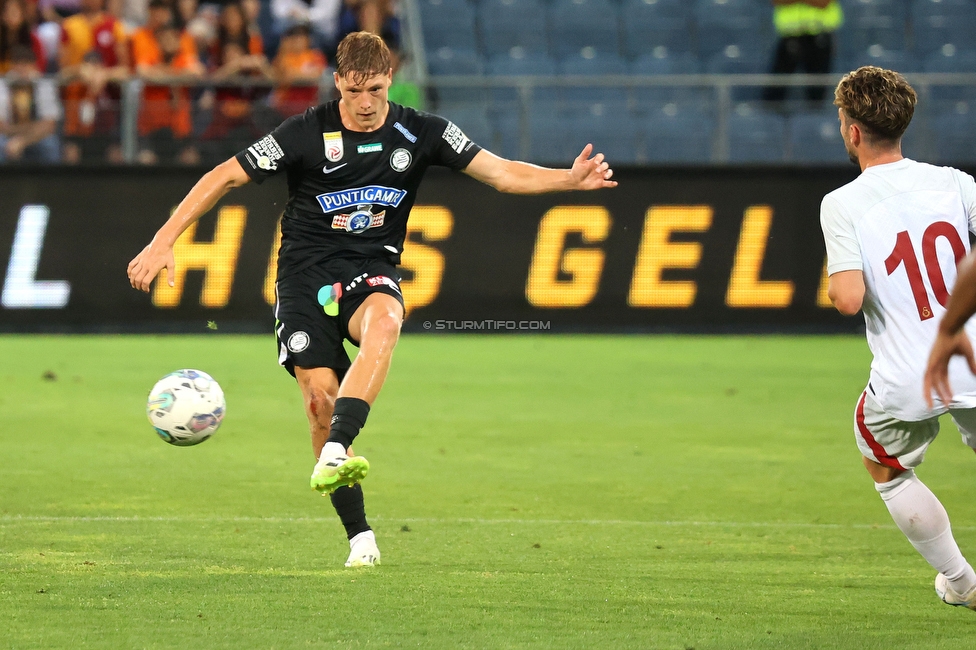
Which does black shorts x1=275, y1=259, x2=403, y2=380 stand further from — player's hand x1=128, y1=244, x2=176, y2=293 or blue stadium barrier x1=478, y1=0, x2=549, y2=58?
blue stadium barrier x1=478, y1=0, x2=549, y2=58

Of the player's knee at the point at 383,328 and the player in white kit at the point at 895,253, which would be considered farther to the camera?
the player's knee at the point at 383,328

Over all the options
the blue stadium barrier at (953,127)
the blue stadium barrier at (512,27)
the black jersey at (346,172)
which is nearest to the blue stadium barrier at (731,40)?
the blue stadium barrier at (512,27)

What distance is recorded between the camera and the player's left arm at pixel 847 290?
4.71m

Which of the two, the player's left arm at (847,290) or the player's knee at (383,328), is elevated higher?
the player's left arm at (847,290)

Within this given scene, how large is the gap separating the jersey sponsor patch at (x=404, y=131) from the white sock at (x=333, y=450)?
61.1 inches

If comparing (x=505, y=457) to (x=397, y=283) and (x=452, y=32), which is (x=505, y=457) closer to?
(x=397, y=283)

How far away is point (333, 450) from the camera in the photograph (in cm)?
552

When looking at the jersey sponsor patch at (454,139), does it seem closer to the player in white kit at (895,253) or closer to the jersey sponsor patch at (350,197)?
the jersey sponsor patch at (350,197)

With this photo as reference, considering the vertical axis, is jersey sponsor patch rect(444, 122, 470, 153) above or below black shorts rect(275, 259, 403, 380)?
above

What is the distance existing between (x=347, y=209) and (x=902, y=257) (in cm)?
253

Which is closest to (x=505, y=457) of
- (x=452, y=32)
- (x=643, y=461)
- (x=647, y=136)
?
(x=643, y=461)

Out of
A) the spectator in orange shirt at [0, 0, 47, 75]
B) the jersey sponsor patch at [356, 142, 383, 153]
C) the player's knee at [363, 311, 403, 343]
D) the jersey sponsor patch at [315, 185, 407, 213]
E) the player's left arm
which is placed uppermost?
the jersey sponsor patch at [356, 142, 383, 153]

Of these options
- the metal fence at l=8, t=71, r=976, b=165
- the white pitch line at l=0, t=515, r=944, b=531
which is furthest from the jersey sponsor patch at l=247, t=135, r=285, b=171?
the metal fence at l=8, t=71, r=976, b=165

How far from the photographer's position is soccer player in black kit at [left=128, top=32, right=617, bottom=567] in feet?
19.7
